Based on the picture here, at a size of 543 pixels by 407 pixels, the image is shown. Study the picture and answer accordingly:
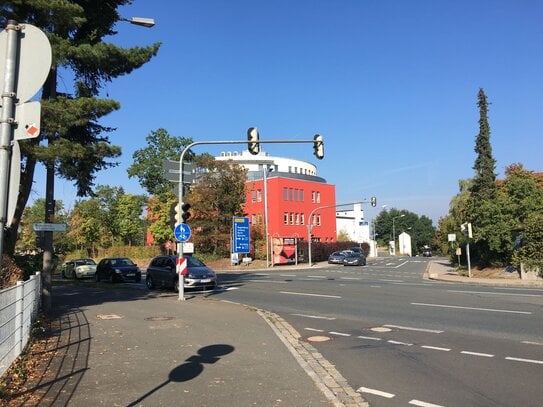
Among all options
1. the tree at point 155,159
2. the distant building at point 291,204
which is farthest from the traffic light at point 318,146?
the tree at point 155,159

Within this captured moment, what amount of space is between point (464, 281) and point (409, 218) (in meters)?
130

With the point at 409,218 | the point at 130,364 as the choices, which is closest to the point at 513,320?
the point at 130,364

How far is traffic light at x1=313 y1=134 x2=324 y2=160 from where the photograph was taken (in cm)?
1997

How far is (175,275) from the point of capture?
892 inches

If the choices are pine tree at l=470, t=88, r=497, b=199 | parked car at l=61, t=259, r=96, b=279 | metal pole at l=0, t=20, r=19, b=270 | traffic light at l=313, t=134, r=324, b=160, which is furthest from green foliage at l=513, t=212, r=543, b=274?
metal pole at l=0, t=20, r=19, b=270

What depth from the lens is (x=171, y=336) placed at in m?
9.94

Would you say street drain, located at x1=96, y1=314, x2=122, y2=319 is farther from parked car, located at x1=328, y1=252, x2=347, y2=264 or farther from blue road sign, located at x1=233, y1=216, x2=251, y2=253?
parked car, located at x1=328, y1=252, x2=347, y2=264

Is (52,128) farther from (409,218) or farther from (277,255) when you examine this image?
(409,218)

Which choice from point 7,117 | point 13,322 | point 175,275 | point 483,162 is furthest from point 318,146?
point 483,162

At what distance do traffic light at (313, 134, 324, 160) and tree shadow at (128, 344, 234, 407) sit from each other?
1220 centimetres

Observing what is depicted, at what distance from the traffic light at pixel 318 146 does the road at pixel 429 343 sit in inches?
217

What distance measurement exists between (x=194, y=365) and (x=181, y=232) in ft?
34.6

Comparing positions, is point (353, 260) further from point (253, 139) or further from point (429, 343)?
point (429, 343)

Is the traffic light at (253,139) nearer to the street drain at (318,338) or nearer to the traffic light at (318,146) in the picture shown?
the traffic light at (318,146)
